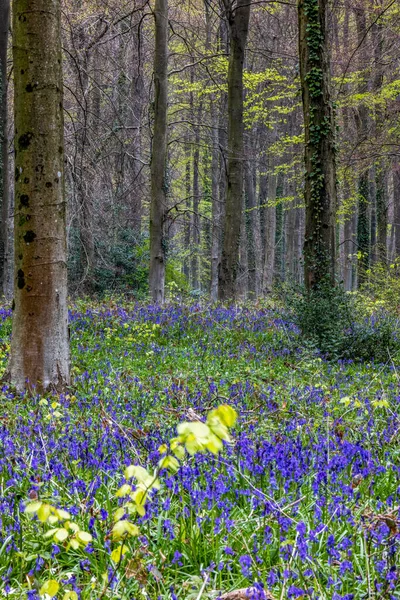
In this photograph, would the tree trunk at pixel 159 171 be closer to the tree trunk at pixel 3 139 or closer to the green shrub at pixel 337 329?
the tree trunk at pixel 3 139

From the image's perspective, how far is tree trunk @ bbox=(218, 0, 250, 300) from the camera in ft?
46.9

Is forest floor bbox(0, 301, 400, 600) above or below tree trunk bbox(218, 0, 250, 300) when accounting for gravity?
below

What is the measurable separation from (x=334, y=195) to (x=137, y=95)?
371 inches

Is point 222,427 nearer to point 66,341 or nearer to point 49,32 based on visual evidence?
point 66,341

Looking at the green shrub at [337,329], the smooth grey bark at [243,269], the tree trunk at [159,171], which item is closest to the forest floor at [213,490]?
the green shrub at [337,329]

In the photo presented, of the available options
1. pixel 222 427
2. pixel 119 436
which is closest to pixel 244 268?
pixel 119 436

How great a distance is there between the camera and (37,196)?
5.82 metres

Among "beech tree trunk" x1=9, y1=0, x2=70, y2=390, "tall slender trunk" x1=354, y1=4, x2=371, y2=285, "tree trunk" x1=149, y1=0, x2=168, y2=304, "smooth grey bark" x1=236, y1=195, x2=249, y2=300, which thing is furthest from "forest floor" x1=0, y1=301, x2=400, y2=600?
"smooth grey bark" x1=236, y1=195, x2=249, y2=300

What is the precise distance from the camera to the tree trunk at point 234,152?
14.3 m

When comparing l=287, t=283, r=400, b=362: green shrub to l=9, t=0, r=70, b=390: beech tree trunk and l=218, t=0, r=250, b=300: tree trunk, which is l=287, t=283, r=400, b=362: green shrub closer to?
l=9, t=0, r=70, b=390: beech tree trunk

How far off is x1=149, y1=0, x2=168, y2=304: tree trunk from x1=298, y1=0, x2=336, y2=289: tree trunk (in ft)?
Result: 16.1

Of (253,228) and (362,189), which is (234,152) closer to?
(362,189)

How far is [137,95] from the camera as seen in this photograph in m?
16.8

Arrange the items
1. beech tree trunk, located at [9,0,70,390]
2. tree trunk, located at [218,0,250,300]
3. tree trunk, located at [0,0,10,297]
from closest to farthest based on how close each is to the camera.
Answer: beech tree trunk, located at [9,0,70,390], tree trunk, located at [0,0,10,297], tree trunk, located at [218,0,250,300]
